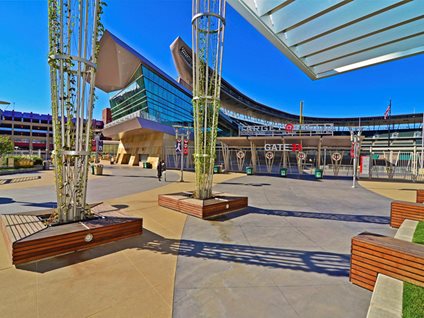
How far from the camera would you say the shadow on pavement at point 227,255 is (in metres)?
4.12

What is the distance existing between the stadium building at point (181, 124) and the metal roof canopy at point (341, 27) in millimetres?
8873

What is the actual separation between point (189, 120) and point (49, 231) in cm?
4377

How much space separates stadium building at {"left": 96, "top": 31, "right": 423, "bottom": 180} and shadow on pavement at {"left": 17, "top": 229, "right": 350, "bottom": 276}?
16925mm

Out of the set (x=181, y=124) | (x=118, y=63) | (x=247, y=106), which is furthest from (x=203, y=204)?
(x=247, y=106)

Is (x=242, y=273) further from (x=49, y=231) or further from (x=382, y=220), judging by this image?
(x=382, y=220)

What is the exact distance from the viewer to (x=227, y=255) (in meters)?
4.62

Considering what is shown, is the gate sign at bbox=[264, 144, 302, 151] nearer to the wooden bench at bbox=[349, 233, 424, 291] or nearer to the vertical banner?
the vertical banner

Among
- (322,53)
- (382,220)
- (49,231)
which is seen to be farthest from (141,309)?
(322,53)

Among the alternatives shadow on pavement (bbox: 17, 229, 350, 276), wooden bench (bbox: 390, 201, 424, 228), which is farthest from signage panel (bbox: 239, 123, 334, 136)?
shadow on pavement (bbox: 17, 229, 350, 276)

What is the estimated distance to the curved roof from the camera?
45562 millimetres

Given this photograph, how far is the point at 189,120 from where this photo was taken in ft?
155

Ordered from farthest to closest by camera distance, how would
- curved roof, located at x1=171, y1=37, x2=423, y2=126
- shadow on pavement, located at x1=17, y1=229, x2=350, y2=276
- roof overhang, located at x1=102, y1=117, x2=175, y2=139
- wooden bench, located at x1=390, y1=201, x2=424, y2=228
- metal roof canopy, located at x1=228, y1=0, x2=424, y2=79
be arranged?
1. curved roof, located at x1=171, y1=37, x2=423, y2=126
2. roof overhang, located at x1=102, y1=117, x2=175, y2=139
3. metal roof canopy, located at x1=228, y1=0, x2=424, y2=79
4. wooden bench, located at x1=390, y1=201, x2=424, y2=228
5. shadow on pavement, located at x1=17, y1=229, x2=350, y2=276

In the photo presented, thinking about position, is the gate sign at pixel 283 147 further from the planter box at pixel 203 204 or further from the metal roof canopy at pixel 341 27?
the planter box at pixel 203 204

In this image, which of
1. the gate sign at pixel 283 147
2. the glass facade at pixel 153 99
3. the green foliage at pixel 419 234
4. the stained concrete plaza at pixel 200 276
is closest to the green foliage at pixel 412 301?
the stained concrete plaza at pixel 200 276
